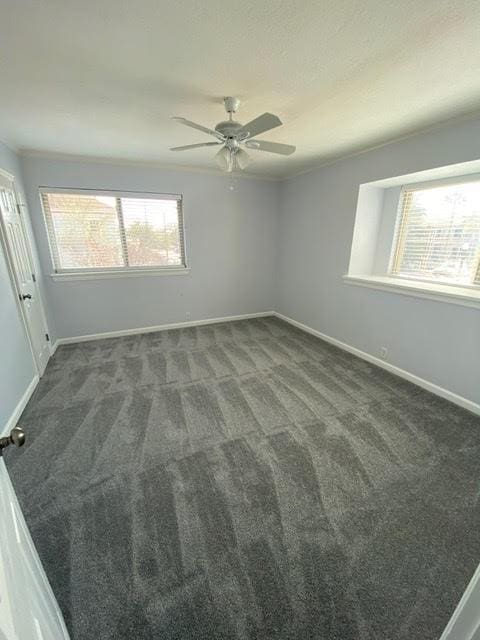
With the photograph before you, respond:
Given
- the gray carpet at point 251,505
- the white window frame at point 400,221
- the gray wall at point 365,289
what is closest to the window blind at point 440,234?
the white window frame at point 400,221

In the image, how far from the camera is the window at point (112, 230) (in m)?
3.40

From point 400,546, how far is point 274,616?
0.72 metres

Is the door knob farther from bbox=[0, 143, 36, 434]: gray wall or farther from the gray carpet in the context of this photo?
bbox=[0, 143, 36, 434]: gray wall

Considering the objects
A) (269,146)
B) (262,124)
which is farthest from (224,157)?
(262,124)

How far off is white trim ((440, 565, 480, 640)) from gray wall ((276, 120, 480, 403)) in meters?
2.33

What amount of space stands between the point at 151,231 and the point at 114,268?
765 mm

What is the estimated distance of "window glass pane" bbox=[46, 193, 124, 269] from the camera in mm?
3369

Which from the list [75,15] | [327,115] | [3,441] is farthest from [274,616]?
[327,115]

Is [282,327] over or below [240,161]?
below

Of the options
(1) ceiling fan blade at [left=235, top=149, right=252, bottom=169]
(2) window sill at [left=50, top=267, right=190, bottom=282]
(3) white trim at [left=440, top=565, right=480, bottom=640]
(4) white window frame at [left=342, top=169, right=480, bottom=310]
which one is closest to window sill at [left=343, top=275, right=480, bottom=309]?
(4) white window frame at [left=342, top=169, right=480, bottom=310]

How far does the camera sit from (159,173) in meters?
3.68

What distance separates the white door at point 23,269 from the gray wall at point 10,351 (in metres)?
0.11

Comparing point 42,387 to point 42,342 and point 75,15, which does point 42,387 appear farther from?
point 75,15

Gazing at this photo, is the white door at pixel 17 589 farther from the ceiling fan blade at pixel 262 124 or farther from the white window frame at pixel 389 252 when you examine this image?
the white window frame at pixel 389 252
